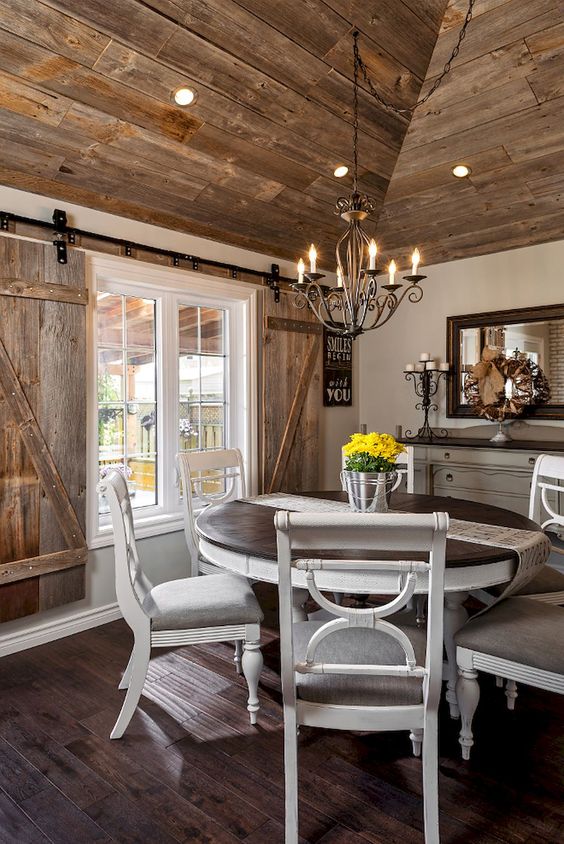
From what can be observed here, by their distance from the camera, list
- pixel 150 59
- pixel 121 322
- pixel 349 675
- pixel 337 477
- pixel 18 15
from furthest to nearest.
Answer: pixel 337 477 → pixel 121 322 → pixel 150 59 → pixel 18 15 → pixel 349 675

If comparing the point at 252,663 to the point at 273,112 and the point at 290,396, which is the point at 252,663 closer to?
the point at 290,396

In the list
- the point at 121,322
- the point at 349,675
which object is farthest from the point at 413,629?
the point at 121,322

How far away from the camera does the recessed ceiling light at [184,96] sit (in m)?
2.80

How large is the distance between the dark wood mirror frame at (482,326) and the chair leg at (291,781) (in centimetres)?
322

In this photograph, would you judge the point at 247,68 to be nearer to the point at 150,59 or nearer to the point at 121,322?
the point at 150,59

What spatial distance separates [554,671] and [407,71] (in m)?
3.04

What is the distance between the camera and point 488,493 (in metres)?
3.99

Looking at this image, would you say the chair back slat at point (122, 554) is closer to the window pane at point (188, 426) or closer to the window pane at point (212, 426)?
the window pane at point (188, 426)

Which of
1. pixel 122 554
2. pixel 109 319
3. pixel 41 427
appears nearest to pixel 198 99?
pixel 109 319

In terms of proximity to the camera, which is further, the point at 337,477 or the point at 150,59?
the point at 337,477

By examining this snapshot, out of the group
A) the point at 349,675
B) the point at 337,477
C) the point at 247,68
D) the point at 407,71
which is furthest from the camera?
the point at 337,477

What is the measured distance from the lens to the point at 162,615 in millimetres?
2166

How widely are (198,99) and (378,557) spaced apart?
7.94 feet

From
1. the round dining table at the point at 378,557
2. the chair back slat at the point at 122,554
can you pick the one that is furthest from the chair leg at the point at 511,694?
the chair back slat at the point at 122,554
